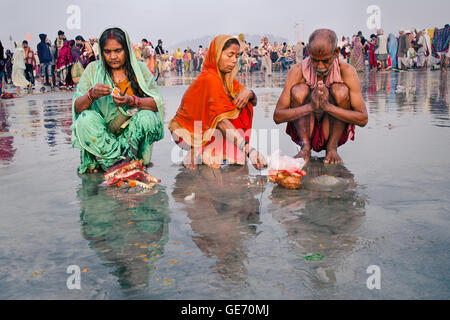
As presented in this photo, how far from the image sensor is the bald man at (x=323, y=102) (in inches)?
176

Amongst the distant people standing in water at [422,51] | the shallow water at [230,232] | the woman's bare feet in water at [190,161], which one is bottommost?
the shallow water at [230,232]

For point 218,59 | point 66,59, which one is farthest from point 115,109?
point 66,59

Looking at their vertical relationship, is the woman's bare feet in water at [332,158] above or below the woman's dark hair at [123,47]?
below

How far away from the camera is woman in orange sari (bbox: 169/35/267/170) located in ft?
15.3

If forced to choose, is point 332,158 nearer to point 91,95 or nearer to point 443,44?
point 91,95

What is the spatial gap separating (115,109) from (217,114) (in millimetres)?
977

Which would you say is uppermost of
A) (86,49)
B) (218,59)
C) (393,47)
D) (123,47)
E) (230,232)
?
(393,47)

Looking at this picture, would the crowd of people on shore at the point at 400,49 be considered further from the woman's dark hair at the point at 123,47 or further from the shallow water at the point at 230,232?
the woman's dark hair at the point at 123,47

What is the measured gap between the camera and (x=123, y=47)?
4438 millimetres

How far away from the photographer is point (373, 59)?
84.4 feet

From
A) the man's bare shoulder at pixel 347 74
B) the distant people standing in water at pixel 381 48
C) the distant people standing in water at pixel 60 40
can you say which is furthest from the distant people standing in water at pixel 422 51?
the man's bare shoulder at pixel 347 74

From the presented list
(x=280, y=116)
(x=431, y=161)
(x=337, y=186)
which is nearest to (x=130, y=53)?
(x=280, y=116)

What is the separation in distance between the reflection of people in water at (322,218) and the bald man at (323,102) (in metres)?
0.69
